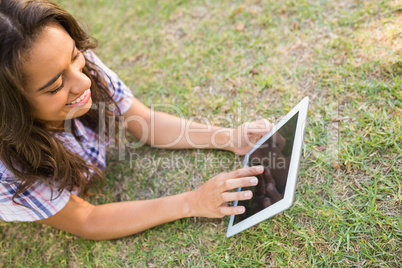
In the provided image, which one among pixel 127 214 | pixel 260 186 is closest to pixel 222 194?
pixel 260 186

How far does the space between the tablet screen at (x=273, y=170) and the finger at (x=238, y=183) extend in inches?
2.4

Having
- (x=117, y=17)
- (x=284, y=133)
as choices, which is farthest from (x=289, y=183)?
(x=117, y=17)

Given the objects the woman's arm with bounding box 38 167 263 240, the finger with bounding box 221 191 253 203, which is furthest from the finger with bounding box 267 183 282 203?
the woman's arm with bounding box 38 167 263 240

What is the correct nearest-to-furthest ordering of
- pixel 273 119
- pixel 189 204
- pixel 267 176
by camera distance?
pixel 267 176 → pixel 189 204 → pixel 273 119

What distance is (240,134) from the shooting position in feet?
6.82

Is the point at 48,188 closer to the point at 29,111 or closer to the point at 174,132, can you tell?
the point at 29,111

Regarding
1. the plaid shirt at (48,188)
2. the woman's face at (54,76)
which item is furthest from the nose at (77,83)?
the plaid shirt at (48,188)

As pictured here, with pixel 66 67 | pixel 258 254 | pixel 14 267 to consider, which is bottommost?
pixel 14 267

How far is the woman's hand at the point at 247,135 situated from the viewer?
1986 mm

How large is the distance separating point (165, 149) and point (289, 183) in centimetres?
116

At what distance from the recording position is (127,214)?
6.44ft

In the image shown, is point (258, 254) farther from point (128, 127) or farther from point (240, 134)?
point (128, 127)

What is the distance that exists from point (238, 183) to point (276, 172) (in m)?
0.20

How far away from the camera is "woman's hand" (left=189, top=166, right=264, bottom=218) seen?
1679 mm
